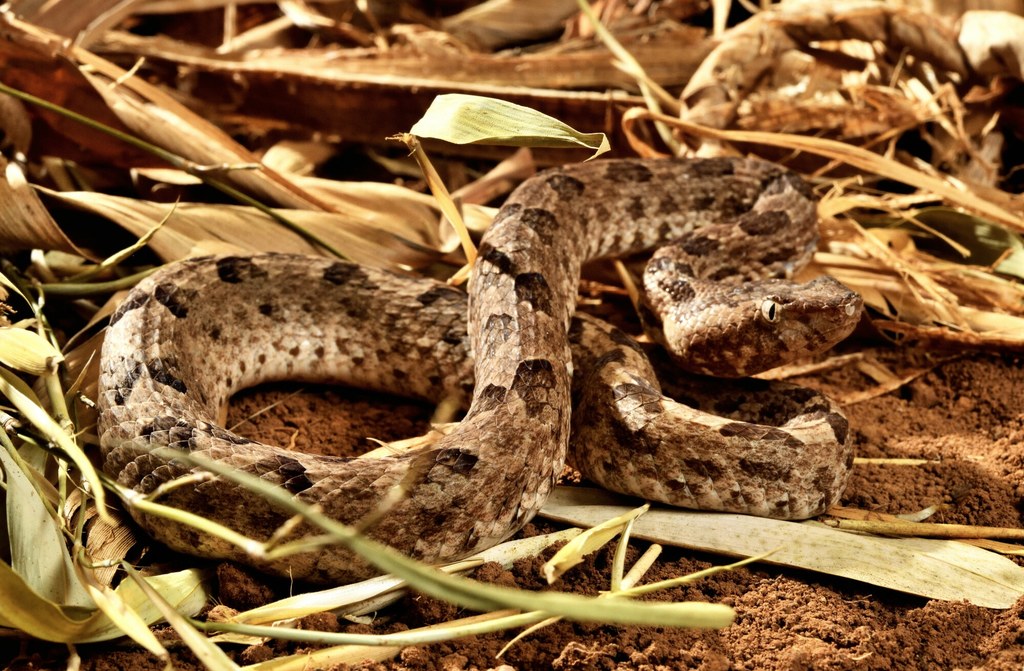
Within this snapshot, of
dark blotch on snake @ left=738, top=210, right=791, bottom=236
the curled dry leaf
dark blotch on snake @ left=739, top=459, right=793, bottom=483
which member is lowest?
dark blotch on snake @ left=739, top=459, right=793, bottom=483

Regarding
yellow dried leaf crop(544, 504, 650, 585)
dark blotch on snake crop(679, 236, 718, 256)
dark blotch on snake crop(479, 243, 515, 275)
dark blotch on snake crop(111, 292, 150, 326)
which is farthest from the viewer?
dark blotch on snake crop(679, 236, 718, 256)

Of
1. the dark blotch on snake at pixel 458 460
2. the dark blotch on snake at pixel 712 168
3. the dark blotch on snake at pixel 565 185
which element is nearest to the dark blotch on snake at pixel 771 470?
the dark blotch on snake at pixel 458 460

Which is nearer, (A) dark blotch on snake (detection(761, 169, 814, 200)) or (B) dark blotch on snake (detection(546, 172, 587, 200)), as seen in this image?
(B) dark blotch on snake (detection(546, 172, 587, 200))

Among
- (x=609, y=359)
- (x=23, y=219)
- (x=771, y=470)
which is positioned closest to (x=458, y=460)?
(x=609, y=359)

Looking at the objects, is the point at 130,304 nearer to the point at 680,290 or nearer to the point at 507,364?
the point at 507,364

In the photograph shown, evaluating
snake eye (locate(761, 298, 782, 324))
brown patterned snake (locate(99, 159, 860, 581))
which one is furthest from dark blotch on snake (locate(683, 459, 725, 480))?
snake eye (locate(761, 298, 782, 324))

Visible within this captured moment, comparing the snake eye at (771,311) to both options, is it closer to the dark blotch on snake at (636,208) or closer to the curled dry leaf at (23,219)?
the dark blotch on snake at (636,208)

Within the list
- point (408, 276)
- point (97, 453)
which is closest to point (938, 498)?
point (408, 276)

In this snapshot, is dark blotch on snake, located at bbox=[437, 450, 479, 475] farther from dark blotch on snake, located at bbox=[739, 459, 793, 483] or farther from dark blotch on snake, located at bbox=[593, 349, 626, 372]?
dark blotch on snake, located at bbox=[739, 459, 793, 483]
